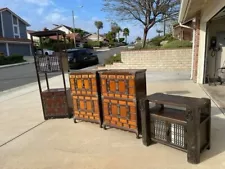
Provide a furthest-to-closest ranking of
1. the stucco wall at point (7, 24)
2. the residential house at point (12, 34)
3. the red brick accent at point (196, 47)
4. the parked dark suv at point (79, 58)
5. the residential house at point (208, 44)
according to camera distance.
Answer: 1. the stucco wall at point (7, 24)
2. the residential house at point (12, 34)
3. the parked dark suv at point (79, 58)
4. the red brick accent at point (196, 47)
5. the residential house at point (208, 44)

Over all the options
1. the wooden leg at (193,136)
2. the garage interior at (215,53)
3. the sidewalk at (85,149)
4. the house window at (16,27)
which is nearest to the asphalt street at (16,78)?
the sidewalk at (85,149)

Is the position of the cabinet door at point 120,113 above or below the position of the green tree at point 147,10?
below

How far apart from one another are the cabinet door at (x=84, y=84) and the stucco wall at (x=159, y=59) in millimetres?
8492

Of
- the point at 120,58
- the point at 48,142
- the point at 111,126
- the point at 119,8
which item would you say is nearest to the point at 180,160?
the point at 111,126

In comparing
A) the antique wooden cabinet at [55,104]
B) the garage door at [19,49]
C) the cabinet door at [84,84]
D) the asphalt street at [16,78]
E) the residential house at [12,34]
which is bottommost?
the asphalt street at [16,78]

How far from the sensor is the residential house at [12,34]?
2917cm

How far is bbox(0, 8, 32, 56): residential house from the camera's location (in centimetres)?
2917

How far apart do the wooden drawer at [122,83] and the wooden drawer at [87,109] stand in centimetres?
33

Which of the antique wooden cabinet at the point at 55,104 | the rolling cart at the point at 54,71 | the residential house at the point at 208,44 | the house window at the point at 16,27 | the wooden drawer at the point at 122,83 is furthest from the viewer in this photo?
the house window at the point at 16,27

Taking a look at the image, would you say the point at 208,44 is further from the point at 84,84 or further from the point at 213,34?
the point at 84,84

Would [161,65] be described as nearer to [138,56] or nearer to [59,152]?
[138,56]

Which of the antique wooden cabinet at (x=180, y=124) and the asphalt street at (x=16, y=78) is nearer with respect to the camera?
the antique wooden cabinet at (x=180, y=124)

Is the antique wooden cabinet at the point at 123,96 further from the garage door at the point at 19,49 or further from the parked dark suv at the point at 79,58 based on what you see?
the garage door at the point at 19,49

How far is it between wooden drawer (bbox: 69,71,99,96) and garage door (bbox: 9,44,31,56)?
29.6 meters
